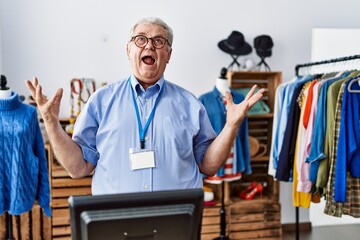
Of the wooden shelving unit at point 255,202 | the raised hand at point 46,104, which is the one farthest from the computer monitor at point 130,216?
the wooden shelving unit at point 255,202

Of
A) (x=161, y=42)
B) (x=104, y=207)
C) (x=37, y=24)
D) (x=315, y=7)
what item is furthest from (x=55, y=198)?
(x=315, y=7)

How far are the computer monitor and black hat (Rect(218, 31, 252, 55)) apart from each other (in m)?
2.99

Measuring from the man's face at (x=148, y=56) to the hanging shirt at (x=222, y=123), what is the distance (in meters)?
1.66

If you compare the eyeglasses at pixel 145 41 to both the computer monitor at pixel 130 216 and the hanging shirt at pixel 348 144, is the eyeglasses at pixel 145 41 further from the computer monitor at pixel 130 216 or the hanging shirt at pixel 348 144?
the hanging shirt at pixel 348 144

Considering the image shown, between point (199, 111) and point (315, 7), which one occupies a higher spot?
point (315, 7)

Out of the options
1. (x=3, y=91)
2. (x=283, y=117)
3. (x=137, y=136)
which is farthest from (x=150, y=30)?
(x=283, y=117)

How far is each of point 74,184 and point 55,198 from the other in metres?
0.20

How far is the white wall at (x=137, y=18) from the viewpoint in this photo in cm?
335

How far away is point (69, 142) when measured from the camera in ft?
4.66

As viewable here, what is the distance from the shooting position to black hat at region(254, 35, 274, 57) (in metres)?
3.63

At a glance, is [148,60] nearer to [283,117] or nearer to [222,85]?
[222,85]

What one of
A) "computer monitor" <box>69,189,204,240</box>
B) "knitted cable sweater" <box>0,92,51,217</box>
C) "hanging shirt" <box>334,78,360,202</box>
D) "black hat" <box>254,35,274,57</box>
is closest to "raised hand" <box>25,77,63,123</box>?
"computer monitor" <box>69,189,204,240</box>

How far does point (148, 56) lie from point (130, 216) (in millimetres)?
918

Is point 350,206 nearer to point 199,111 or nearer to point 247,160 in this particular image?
point 247,160
